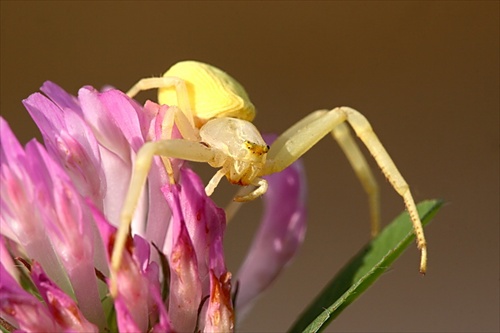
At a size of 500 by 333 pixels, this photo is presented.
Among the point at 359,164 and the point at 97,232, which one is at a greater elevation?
the point at 97,232

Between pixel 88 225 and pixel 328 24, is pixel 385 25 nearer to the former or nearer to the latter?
pixel 328 24

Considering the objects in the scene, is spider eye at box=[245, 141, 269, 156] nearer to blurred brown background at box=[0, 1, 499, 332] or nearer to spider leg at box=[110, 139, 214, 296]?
spider leg at box=[110, 139, 214, 296]

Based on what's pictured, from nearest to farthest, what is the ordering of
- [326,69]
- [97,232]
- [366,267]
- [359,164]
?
[97,232] < [366,267] < [359,164] < [326,69]

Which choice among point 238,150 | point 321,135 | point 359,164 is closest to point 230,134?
point 238,150

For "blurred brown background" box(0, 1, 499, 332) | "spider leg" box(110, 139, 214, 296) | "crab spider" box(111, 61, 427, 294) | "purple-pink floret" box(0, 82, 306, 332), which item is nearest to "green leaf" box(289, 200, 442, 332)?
"crab spider" box(111, 61, 427, 294)

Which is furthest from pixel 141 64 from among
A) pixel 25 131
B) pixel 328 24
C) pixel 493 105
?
pixel 493 105

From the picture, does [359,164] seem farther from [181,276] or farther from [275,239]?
[181,276]
